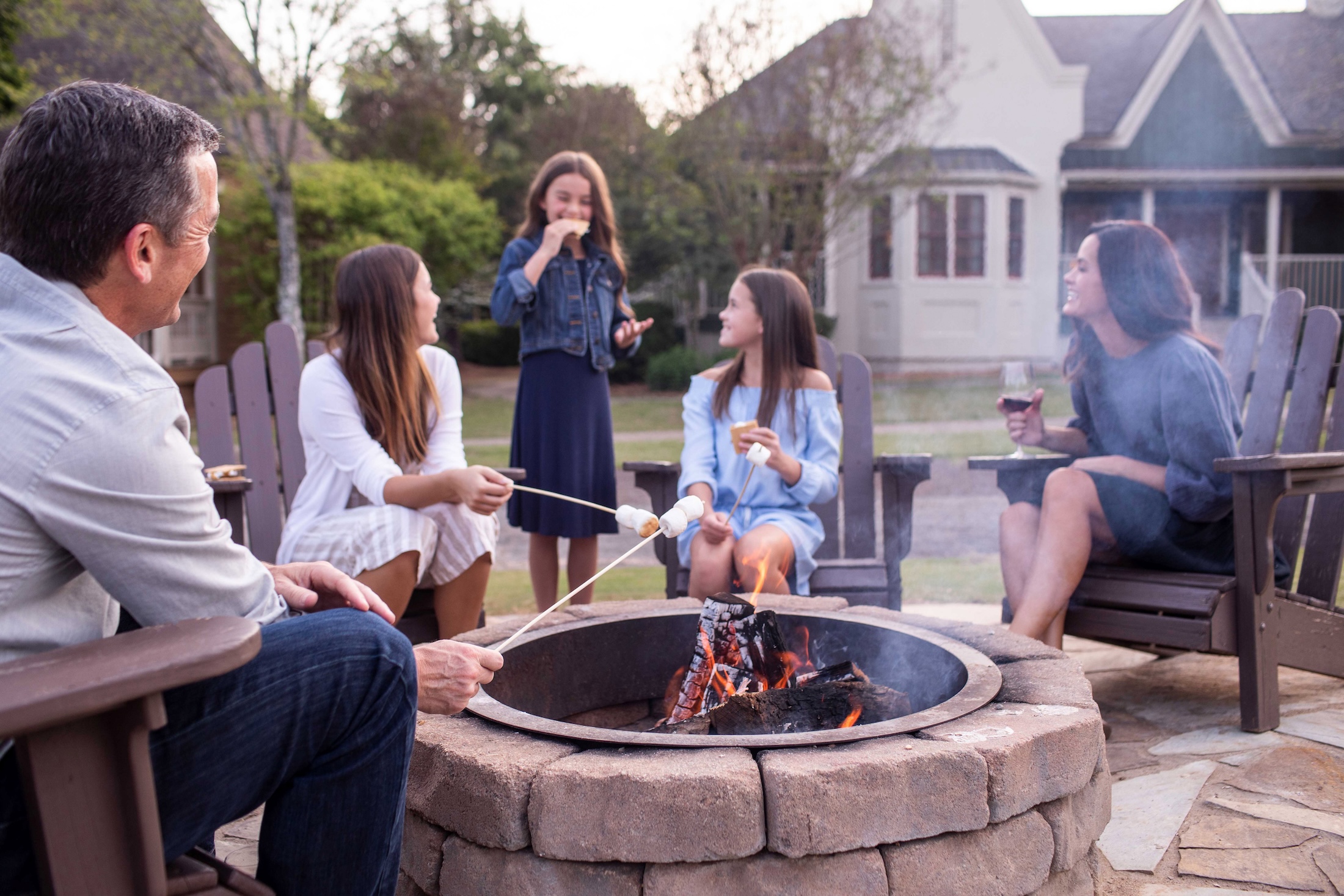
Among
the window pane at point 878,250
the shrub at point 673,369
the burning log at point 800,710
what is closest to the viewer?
the burning log at point 800,710

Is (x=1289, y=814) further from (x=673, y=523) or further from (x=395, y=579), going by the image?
(x=395, y=579)

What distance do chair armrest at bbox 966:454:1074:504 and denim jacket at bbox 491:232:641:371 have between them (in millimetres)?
1415

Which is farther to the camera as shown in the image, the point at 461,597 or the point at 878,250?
the point at 878,250

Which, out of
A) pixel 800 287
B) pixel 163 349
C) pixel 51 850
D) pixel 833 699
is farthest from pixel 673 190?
pixel 51 850

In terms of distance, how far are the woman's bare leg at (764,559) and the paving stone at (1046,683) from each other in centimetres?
95

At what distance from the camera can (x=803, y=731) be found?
2.02 meters

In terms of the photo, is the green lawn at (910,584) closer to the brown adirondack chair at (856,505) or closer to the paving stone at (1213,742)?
the brown adirondack chair at (856,505)

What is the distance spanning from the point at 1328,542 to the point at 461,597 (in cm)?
276

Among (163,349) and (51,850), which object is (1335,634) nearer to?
(51,850)

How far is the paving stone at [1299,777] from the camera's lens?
233 cm

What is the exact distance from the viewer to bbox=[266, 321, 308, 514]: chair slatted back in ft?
12.2

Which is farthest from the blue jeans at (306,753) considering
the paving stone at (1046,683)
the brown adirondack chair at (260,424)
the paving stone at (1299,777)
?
the brown adirondack chair at (260,424)

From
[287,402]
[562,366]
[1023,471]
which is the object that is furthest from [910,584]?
[287,402]

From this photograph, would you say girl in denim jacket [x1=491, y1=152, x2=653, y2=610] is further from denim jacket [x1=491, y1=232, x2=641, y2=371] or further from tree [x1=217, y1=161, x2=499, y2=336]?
tree [x1=217, y1=161, x2=499, y2=336]
